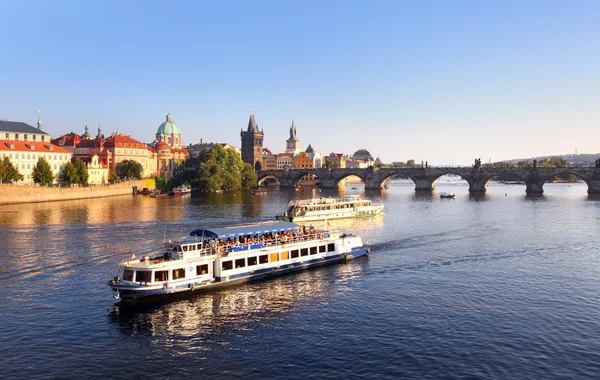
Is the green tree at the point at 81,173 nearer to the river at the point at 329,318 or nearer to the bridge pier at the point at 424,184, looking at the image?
the river at the point at 329,318

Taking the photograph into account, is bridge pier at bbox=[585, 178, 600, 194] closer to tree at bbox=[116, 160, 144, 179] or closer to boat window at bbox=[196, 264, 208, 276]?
tree at bbox=[116, 160, 144, 179]

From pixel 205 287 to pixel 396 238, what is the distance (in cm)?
3549

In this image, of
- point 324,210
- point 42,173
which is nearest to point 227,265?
point 324,210

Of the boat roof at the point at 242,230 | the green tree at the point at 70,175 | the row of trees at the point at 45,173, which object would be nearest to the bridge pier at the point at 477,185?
the row of trees at the point at 45,173

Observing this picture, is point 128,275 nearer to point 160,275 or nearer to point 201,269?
point 160,275

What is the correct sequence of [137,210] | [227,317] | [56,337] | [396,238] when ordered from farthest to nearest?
[137,210]
[396,238]
[227,317]
[56,337]

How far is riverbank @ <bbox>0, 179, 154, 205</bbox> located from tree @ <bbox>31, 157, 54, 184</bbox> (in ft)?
14.8

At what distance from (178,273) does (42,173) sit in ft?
316

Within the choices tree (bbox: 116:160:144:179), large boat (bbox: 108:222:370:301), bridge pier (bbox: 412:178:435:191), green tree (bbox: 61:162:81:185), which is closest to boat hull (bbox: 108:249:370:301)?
large boat (bbox: 108:222:370:301)

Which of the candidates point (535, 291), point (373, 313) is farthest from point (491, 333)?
point (535, 291)

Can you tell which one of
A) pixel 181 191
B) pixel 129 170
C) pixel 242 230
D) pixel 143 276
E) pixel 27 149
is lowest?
pixel 143 276

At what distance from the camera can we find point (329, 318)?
34719 mm

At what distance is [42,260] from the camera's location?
165ft

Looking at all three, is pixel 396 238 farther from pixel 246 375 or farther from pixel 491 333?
pixel 246 375
